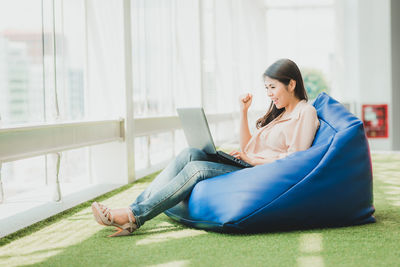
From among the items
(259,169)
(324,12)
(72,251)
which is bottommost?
(72,251)

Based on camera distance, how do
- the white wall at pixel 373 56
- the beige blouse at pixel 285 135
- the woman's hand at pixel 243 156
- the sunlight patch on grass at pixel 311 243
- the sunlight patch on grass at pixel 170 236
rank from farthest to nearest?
the white wall at pixel 373 56, the woman's hand at pixel 243 156, the beige blouse at pixel 285 135, the sunlight patch on grass at pixel 170 236, the sunlight patch on grass at pixel 311 243

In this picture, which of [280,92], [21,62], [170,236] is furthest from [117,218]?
[21,62]

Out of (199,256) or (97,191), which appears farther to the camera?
(97,191)

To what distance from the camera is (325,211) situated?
2.33m

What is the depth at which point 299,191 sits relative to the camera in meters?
2.26

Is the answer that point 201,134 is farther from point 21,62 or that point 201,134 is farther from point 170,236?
point 21,62

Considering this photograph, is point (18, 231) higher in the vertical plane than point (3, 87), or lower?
lower

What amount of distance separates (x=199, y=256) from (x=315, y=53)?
30.0ft

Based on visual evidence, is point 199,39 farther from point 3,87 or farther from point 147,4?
point 3,87

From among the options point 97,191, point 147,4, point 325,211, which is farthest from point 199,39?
point 325,211

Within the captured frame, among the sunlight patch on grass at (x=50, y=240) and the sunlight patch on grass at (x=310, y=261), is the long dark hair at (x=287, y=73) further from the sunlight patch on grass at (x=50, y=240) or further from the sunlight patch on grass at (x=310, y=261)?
the sunlight patch on grass at (x=50, y=240)

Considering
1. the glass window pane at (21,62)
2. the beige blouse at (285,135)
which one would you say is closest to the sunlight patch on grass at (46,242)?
the glass window pane at (21,62)

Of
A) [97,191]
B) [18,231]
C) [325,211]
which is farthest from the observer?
[97,191]

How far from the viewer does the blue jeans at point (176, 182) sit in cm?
232
